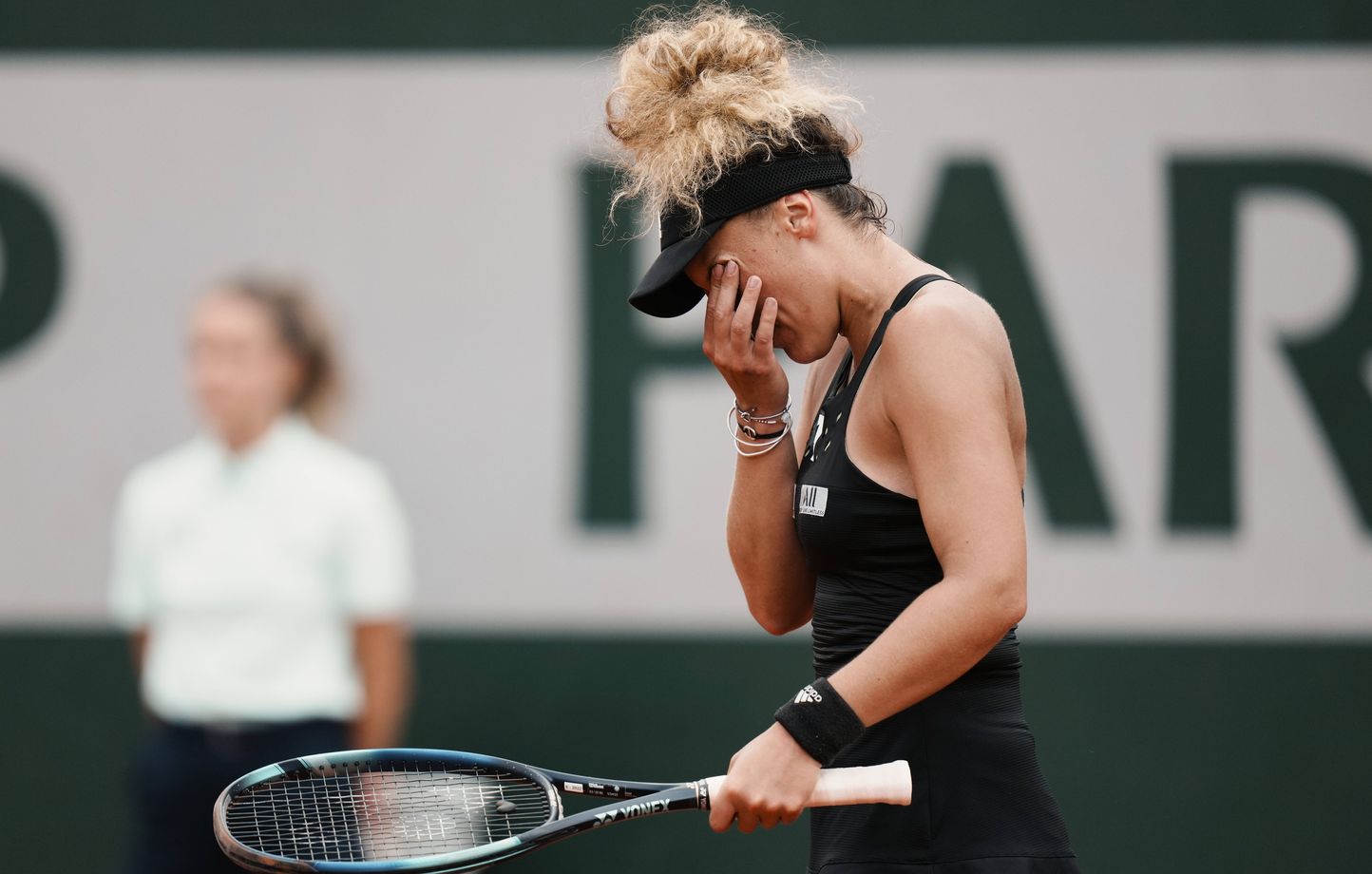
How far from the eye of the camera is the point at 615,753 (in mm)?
3865

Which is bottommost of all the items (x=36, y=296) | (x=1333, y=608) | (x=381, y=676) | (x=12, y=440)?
(x=381, y=676)

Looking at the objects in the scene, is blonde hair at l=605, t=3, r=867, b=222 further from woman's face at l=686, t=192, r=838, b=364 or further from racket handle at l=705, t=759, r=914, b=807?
racket handle at l=705, t=759, r=914, b=807

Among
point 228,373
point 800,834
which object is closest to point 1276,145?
point 800,834

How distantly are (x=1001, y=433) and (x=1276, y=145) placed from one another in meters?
2.54

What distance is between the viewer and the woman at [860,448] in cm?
165

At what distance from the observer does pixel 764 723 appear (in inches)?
150

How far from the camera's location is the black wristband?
Result: 1.67 m

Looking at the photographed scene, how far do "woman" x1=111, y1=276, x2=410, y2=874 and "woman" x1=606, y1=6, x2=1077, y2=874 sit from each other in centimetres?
204

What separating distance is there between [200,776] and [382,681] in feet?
1.65

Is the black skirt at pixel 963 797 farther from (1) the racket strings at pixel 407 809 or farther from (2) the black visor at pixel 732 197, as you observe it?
(2) the black visor at pixel 732 197

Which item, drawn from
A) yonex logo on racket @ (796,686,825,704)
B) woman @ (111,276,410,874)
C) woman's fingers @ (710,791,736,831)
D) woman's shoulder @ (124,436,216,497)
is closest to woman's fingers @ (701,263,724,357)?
yonex logo on racket @ (796,686,825,704)

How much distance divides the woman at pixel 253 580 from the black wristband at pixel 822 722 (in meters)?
2.18

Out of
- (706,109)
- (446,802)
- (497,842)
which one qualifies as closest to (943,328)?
(706,109)

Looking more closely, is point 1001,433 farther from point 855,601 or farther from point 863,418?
point 855,601
